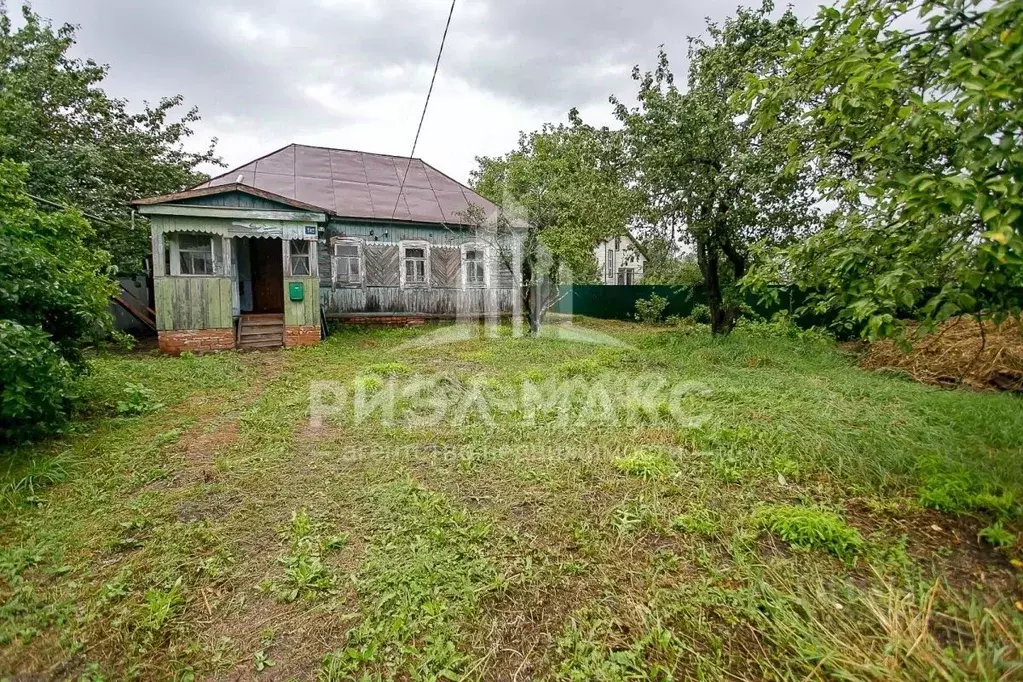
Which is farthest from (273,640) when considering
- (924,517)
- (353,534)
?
(924,517)

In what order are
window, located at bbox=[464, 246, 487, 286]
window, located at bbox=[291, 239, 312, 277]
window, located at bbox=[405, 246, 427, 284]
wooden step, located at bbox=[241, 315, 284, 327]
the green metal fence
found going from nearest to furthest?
1. wooden step, located at bbox=[241, 315, 284, 327]
2. window, located at bbox=[291, 239, 312, 277]
3. window, located at bbox=[405, 246, 427, 284]
4. window, located at bbox=[464, 246, 487, 286]
5. the green metal fence

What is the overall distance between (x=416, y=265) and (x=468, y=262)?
1.40 m

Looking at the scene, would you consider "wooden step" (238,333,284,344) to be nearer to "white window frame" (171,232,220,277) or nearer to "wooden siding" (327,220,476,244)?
"white window frame" (171,232,220,277)

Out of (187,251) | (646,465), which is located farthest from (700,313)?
(187,251)

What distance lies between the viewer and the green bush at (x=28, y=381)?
3414mm

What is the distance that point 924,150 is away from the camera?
2.91 meters

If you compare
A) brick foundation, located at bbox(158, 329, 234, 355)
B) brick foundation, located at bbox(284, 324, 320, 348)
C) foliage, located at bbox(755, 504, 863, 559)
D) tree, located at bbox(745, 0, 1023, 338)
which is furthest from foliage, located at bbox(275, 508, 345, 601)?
brick foundation, located at bbox(158, 329, 234, 355)

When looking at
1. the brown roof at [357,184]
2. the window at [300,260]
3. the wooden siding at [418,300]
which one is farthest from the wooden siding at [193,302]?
the brown roof at [357,184]

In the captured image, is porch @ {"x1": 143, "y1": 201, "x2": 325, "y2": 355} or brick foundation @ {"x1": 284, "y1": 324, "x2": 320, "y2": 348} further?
brick foundation @ {"x1": 284, "y1": 324, "x2": 320, "y2": 348}

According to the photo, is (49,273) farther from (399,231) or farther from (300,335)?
(399,231)

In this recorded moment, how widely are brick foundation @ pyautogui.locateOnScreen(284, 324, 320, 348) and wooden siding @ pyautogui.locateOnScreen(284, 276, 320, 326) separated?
0.08 m

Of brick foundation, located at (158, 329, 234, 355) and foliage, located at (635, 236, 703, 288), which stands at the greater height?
foliage, located at (635, 236, 703, 288)

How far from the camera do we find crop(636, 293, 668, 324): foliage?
1461 centimetres

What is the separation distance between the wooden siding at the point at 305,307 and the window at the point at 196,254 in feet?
4.73
